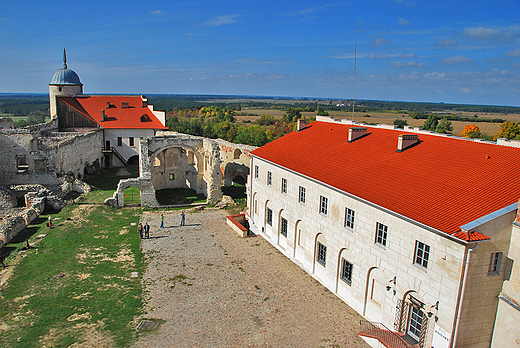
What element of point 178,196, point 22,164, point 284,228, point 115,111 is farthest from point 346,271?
point 115,111

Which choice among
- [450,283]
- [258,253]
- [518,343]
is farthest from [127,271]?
[518,343]

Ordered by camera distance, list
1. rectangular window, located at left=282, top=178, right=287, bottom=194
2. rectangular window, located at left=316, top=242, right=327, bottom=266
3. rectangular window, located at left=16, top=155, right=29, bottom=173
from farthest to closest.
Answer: rectangular window, located at left=16, top=155, right=29, bottom=173 → rectangular window, located at left=282, top=178, right=287, bottom=194 → rectangular window, located at left=316, top=242, right=327, bottom=266

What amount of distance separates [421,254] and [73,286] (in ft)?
59.3

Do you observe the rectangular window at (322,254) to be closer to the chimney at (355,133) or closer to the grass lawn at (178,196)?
the chimney at (355,133)

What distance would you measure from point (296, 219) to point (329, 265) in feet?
14.1

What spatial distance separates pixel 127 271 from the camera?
75.5ft

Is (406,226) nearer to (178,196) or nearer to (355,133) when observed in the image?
(355,133)

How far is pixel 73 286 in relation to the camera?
20891mm

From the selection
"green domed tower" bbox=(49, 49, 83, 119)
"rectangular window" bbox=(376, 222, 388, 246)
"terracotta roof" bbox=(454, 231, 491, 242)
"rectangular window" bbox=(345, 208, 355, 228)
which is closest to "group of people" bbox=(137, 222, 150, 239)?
"rectangular window" bbox=(345, 208, 355, 228)

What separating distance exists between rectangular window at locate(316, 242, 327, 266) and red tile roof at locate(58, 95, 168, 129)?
125 feet

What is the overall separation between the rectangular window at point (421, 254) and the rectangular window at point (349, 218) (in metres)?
4.32

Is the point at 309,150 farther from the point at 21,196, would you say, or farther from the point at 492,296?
the point at 21,196

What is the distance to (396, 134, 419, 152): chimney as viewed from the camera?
68.8 feet

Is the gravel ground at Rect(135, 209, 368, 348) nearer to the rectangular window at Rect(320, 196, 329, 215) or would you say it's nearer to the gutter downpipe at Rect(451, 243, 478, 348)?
the gutter downpipe at Rect(451, 243, 478, 348)
